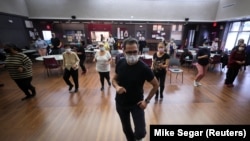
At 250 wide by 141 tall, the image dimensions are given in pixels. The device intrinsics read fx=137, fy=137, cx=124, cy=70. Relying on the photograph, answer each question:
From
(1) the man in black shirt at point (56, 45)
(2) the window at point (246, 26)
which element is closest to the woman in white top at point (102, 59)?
(1) the man in black shirt at point (56, 45)

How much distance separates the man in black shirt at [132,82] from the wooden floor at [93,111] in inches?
39.6

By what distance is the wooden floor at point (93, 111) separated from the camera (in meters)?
2.56

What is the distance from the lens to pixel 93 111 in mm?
3256

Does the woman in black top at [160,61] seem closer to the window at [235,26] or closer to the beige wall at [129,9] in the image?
the beige wall at [129,9]

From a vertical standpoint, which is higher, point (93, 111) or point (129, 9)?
point (129, 9)

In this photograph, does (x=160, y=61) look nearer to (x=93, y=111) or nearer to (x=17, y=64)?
(x=93, y=111)

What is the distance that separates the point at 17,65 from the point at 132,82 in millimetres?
3291

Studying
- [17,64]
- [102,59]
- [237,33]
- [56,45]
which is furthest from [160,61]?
[237,33]

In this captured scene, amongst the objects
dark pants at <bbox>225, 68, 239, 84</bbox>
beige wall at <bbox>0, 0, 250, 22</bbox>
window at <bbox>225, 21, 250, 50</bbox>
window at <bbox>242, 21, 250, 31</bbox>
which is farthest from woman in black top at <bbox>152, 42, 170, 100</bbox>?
window at <bbox>242, 21, 250, 31</bbox>

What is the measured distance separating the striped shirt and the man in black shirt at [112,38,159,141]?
9.81 feet

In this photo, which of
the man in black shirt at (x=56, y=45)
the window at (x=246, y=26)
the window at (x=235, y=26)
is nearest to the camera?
the man in black shirt at (x=56, y=45)

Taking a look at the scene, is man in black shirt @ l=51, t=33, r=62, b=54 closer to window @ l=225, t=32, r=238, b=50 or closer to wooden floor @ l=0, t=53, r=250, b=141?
wooden floor @ l=0, t=53, r=250, b=141

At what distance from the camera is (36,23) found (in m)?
11.2

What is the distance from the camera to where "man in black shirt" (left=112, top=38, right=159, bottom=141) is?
1.55m
